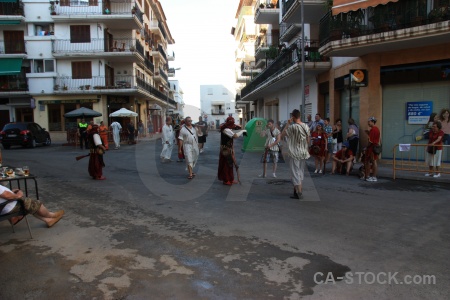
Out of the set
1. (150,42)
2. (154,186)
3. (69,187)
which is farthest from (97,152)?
(150,42)

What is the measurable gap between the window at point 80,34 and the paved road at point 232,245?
1089 inches

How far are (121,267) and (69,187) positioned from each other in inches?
240

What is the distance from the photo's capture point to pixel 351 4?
1386 centimetres

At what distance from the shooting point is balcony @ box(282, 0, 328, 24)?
18.2 m

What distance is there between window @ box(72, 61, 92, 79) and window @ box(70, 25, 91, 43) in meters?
1.87

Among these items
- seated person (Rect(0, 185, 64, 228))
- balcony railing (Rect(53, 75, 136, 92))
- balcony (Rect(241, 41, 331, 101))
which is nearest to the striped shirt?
seated person (Rect(0, 185, 64, 228))

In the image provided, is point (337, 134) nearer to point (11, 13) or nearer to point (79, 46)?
point (79, 46)

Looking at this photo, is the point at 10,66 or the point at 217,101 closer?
the point at 10,66

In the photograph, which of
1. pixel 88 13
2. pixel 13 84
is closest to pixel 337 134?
pixel 88 13

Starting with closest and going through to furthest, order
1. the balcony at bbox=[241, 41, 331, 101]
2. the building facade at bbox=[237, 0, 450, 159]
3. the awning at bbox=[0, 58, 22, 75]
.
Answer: the building facade at bbox=[237, 0, 450, 159]
the balcony at bbox=[241, 41, 331, 101]
the awning at bbox=[0, 58, 22, 75]

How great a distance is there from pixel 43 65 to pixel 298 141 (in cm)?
3183

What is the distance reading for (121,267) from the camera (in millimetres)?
4391

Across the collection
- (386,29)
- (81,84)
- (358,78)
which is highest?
(81,84)

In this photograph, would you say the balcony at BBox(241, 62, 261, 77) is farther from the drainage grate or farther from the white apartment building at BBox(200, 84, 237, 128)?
the white apartment building at BBox(200, 84, 237, 128)
